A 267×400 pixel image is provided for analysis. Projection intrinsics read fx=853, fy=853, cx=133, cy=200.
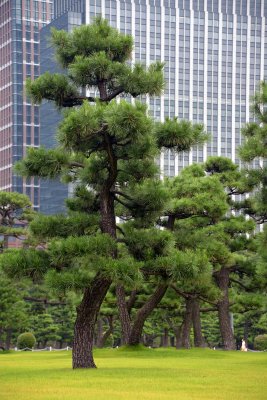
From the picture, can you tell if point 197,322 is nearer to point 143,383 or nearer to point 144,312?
point 144,312

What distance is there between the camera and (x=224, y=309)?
144ft

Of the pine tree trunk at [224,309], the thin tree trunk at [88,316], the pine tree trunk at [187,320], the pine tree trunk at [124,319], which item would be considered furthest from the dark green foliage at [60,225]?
the pine tree trunk at [224,309]

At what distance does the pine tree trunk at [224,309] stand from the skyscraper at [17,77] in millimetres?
114067

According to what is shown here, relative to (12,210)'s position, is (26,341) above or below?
below

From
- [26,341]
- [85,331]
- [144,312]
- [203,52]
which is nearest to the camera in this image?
[85,331]

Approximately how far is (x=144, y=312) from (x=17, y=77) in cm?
12989

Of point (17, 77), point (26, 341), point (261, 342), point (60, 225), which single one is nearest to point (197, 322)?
point (60, 225)

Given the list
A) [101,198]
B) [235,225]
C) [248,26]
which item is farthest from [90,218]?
[248,26]

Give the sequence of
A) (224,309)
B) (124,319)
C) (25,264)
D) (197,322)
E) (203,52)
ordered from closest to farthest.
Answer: (25,264) → (124,319) → (224,309) → (197,322) → (203,52)

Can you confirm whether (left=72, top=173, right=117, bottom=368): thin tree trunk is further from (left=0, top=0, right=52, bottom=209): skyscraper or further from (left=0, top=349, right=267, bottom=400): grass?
(left=0, top=0, right=52, bottom=209): skyscraper

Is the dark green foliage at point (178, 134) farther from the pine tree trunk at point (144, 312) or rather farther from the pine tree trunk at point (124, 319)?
the pine tree trunk at point (124, 319)

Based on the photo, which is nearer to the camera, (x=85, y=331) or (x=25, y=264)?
(x=25, y=264)

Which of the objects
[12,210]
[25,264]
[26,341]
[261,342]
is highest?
[12,210]

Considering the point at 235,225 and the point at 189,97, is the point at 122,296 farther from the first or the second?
the point at 189,97
